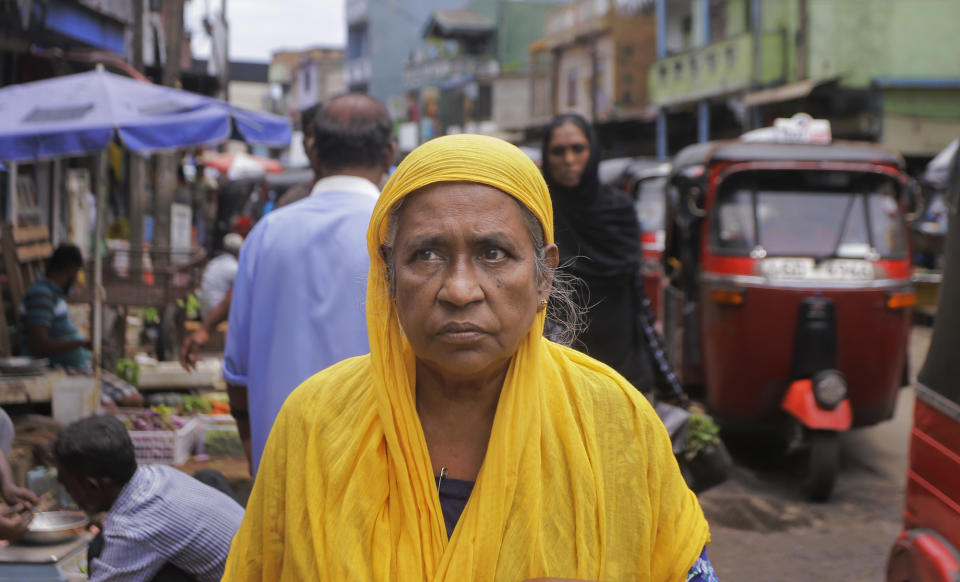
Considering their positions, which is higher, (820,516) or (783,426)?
(783,426)

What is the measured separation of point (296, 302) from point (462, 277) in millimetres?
1402

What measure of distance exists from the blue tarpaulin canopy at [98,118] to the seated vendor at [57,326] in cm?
99

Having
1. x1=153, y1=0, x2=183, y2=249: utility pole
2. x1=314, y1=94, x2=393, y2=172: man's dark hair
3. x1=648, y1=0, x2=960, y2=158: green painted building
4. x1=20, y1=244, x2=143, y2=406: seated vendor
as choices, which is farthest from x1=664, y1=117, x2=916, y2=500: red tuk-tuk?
x1=648, y1=0, x2=960, y2=158: green painted building

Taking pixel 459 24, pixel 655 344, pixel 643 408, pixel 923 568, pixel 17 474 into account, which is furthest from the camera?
pixel 459 24

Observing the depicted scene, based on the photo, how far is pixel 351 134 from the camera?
10.6 feet

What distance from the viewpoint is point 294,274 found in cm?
290

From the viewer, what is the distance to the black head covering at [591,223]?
14.8ft

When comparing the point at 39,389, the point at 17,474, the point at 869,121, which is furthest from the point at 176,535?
the point at 869,121

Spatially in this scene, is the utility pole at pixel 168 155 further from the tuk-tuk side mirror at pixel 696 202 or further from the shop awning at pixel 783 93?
the shop awning at pixel 783 93

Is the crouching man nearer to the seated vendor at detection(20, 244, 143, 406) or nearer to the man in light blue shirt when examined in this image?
the man in light blue shirt

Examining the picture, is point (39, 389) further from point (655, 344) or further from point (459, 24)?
point (459, 24)

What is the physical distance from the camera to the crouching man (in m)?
3.09

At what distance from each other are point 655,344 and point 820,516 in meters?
2.32

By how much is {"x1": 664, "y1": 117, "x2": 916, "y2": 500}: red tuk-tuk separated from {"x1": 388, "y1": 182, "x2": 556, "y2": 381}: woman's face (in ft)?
17.0
